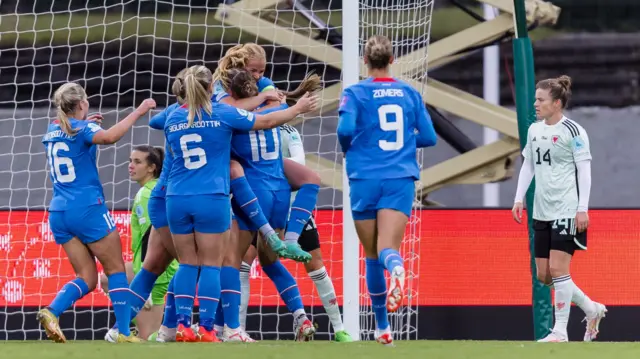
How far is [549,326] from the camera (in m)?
8.91

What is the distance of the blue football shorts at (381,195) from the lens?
6941mm

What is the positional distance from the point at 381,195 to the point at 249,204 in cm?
83

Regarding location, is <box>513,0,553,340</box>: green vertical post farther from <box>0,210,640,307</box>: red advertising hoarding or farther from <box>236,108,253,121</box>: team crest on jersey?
<box>236,108,253,121</box>: team crest on jersey

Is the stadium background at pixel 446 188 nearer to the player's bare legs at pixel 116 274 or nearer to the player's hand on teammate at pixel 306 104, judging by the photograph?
the player's bare legs at pixel 116 274

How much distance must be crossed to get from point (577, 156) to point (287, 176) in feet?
6.12

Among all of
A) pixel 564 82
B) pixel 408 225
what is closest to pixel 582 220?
pixel 564 82

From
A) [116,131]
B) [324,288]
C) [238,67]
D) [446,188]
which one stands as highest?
[238,67]

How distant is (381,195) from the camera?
696 centimetres

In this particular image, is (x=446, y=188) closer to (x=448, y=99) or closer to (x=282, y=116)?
(x=448, y=99)

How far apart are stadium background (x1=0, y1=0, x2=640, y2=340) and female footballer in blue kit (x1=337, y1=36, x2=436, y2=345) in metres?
2.97

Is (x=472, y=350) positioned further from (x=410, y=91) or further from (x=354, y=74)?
(x=354, y=74)

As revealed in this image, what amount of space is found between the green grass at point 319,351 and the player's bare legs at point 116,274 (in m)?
0.79

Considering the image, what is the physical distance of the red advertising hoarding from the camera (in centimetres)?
987

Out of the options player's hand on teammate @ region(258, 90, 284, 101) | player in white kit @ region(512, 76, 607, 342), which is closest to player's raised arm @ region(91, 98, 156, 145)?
player's hand on teammate @ region(258, 90, 284, 101)
